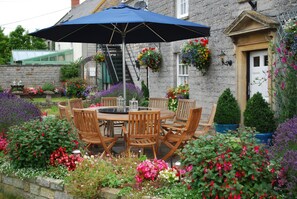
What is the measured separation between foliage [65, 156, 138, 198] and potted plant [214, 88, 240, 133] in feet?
17.1

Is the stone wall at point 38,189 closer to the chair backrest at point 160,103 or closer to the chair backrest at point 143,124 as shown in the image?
the chair backrest at point 143,124

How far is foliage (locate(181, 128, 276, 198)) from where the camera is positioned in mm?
4078

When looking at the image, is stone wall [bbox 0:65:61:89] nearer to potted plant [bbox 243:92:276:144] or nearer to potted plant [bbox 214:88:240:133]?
potted plant [bbox 214:88:240:133]

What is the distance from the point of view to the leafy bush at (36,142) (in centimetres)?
585

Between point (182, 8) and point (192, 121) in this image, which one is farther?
point (182, 8)

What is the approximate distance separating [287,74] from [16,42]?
46292 millimetres

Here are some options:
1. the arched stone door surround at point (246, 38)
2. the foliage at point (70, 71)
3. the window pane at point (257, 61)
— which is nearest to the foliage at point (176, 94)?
the arched stone door surround at point (246, 38)

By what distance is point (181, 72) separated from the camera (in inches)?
584

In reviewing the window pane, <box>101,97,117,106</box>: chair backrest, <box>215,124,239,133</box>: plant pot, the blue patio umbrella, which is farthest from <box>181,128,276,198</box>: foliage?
the window pane

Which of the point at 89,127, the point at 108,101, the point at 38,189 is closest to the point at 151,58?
the point at 108,101

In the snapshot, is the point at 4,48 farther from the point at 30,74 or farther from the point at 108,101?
the point at 108,101

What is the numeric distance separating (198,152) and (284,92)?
15.7 ft

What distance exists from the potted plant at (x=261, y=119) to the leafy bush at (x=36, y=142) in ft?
13.7

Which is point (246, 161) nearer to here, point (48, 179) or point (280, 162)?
point (280, 162)
